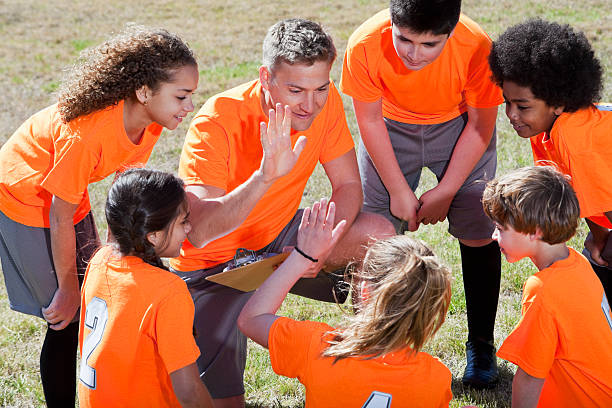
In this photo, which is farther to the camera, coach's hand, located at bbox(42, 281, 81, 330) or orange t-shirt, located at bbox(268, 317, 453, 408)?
coach's hand, located at bbox(42, 281, 81, 330)

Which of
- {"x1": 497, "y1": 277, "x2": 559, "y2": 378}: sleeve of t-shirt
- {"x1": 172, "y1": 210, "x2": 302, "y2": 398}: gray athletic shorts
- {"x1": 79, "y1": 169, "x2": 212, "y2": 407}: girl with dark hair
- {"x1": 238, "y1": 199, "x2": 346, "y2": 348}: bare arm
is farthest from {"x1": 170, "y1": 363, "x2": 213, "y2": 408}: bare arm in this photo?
{"x1": 497, "y1": 277, "x2": 559, "y2": 378}: sleeve of t-shirt

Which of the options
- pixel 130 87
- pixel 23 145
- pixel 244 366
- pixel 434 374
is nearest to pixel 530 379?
pixel 434 374

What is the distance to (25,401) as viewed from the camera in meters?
3.40

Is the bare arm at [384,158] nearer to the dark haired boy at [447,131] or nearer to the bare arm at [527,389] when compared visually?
the dark haired boy at [447,131]

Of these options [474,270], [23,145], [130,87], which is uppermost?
[130,87]

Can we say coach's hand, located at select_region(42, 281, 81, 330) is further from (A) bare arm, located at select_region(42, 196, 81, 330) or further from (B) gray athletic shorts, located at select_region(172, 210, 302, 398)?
(B) gray athletic shorts, located at select_region(172, 210, 302, 398)

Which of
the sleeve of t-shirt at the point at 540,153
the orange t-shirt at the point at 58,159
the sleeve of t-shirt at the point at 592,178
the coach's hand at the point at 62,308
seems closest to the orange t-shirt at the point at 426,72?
the sleeve of t-shirt at the point at 540,153

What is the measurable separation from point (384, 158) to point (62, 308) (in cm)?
166

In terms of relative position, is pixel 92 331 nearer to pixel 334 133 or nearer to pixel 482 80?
pixel 334 133

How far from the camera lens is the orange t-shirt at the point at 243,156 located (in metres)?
3.08

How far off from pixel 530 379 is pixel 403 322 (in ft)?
1.87

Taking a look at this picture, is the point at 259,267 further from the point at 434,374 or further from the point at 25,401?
the point at 25,401

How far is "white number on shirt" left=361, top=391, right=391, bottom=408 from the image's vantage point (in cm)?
225

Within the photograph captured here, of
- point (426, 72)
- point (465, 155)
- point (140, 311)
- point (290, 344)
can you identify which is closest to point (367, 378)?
point (290, 344)
